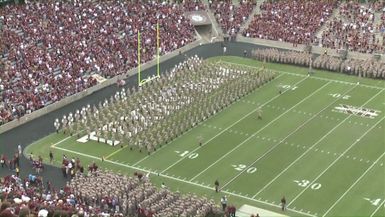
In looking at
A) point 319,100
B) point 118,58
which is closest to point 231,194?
point 319,100

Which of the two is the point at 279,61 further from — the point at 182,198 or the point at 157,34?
the point at 182,198

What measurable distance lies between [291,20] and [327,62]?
8910mm

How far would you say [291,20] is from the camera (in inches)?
2060

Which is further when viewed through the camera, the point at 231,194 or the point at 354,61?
the point at 354,61

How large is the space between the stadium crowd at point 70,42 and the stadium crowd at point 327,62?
6.32 metres

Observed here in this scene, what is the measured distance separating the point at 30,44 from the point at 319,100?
1700 centimetres

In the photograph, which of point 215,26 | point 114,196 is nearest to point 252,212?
point 114,196

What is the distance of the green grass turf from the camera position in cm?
→ 2811

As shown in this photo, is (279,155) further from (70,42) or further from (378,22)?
(378,22)

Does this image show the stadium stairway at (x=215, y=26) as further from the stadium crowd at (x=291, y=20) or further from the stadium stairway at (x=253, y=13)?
the stadium crowd at (x=291, y=20)

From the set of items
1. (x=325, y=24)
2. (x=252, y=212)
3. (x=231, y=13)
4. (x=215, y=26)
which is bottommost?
(x=252, y=212)

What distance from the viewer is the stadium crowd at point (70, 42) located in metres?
38.8

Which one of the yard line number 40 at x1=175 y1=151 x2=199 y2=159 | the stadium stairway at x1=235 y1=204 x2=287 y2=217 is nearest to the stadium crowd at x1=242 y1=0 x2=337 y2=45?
the yard line number 40 at x1=175 y1=151 x2=199 y2=159

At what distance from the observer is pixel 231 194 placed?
28281mm
